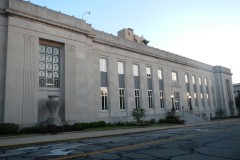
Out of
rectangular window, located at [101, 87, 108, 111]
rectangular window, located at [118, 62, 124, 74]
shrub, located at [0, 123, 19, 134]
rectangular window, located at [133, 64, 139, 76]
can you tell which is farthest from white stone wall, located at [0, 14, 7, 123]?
rectangular window, located at [133, 64, 139, 76]

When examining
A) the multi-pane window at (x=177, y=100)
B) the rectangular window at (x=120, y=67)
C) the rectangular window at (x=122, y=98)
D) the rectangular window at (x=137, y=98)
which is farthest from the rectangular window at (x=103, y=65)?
the multi-pane window at (x=177, y=100)

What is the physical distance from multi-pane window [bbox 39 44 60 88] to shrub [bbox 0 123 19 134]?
522 cm

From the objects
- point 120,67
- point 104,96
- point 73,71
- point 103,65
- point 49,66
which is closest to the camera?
point 49,66

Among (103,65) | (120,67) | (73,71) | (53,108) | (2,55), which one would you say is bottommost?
(53,108)

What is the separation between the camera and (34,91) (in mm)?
21062

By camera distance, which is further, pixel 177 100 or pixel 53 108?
pixel 177 100

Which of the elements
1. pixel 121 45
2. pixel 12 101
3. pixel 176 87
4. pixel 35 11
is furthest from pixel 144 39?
pixel 12 101

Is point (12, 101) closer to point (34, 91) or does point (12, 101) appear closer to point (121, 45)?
point (34, 91)

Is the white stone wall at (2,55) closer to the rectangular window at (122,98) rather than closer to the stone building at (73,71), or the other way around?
the stone building at (73,71)

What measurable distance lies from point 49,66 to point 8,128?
311 inches

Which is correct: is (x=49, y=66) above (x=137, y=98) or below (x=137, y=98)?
above

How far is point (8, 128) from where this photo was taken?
1784 centimetres

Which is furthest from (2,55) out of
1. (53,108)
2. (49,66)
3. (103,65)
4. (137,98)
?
(137,98)

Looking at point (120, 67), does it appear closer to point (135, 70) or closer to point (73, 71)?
point (135, 70)
